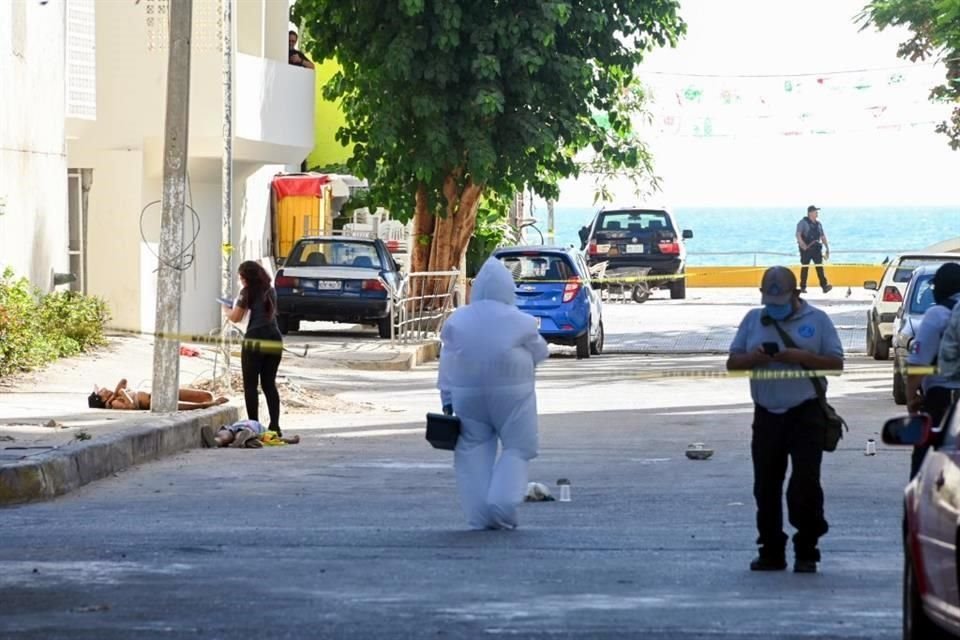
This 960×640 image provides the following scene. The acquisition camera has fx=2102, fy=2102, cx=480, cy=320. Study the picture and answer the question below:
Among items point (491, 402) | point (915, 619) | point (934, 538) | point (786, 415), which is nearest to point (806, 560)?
point (786, 415)

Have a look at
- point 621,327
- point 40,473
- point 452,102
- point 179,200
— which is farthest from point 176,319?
point 621,327

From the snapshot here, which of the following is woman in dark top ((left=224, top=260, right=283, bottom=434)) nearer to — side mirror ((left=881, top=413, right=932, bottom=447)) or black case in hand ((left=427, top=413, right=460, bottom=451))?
black case in hand ((left=427, top=413, right=460, bottom=451))

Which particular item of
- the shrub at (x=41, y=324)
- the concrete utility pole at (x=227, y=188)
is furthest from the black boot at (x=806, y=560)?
the shrub at (x=41, y=324)

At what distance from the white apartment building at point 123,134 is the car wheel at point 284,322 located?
1.09m

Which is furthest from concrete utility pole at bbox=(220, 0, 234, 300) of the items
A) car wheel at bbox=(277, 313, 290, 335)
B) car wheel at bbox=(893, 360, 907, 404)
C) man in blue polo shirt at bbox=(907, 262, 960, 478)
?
man in blue polo shirt at bbox=(907, 262, 960, 478)

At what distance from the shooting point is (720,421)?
22.0m

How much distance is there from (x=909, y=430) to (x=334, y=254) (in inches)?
1124

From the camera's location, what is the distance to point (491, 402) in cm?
1270

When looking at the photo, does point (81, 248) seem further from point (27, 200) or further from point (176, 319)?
point (176, 319)

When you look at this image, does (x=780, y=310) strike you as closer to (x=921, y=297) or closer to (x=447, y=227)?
(x=921, y=297)

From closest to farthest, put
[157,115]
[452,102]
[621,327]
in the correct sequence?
[157,115] < [452,102] < [621,327]

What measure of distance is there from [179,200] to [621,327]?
21.2 metres

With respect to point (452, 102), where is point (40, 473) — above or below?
below

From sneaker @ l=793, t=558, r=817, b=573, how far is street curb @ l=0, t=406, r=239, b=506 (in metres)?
5.95
